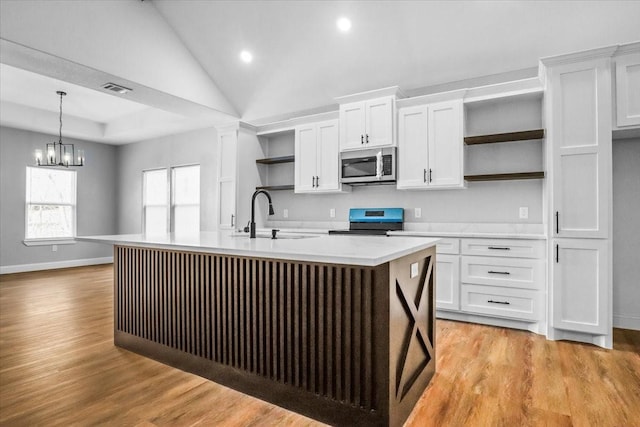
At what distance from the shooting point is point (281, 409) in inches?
78.4

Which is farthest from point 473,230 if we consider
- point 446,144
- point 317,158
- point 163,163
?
point 163,163

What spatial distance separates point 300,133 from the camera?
5055mm

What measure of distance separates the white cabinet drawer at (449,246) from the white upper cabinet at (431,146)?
63cm

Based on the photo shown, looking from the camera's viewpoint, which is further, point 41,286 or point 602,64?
point 41,286

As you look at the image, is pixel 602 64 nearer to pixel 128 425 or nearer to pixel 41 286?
pixel 128 425

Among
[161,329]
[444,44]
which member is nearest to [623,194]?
[444,44]

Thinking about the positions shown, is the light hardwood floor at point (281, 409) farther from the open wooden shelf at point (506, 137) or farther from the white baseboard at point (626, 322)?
the open wooden shelf at point (506, 137)

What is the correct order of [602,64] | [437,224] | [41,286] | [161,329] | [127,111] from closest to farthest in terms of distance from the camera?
[161,329] → [602,64] → [437,224] → [41,286] → [127,111]

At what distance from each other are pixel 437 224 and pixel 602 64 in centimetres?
216

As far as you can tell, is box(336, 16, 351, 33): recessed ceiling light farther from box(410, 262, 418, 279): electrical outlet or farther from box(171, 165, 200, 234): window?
box(171, 165, 200, 234): window

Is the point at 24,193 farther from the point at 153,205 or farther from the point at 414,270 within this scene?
the point at 414,270

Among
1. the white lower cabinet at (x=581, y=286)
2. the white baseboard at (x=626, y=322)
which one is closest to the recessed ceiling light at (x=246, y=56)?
the white lower cabinet at (x=581, y=286)

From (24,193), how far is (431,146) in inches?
300

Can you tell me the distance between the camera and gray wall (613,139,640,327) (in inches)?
135
